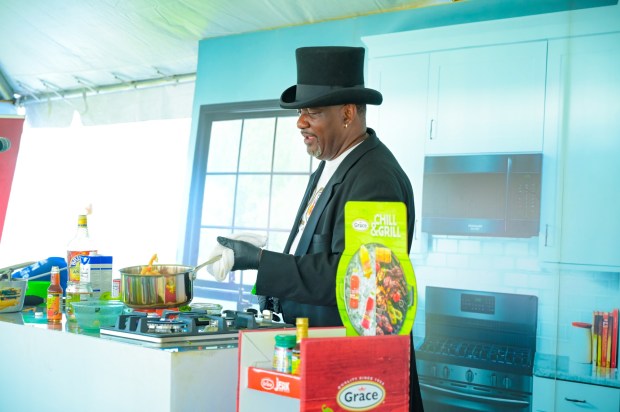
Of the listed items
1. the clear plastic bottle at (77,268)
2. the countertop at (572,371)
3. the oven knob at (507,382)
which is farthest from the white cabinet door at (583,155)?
the clear plastic bottle at (77,268)

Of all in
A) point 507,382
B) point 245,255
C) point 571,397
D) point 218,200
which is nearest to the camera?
point 245,255

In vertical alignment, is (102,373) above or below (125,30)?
below

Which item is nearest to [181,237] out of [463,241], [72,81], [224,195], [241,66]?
[224,195]

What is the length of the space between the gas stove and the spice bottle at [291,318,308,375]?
0.52m

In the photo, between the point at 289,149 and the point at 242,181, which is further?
the point at 242,181

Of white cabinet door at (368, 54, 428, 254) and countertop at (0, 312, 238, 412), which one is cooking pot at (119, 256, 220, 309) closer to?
countertop at (0, 312, 238, 412)

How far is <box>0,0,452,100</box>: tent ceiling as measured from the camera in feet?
12.1

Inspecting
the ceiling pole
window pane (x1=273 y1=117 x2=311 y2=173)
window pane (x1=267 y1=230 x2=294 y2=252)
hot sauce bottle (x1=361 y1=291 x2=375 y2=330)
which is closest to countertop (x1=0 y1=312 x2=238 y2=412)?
hot sauce bottle (x1=361 y1=291 x2=375 y2=330)

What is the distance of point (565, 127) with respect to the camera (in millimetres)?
2895

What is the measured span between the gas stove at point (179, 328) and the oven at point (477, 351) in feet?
5.45

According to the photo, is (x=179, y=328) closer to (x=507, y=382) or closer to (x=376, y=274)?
(x=376, y=274)

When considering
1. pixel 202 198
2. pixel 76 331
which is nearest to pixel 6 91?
pixel 202 198

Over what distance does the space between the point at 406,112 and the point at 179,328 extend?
2091 millimetres

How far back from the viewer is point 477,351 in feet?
10.3
